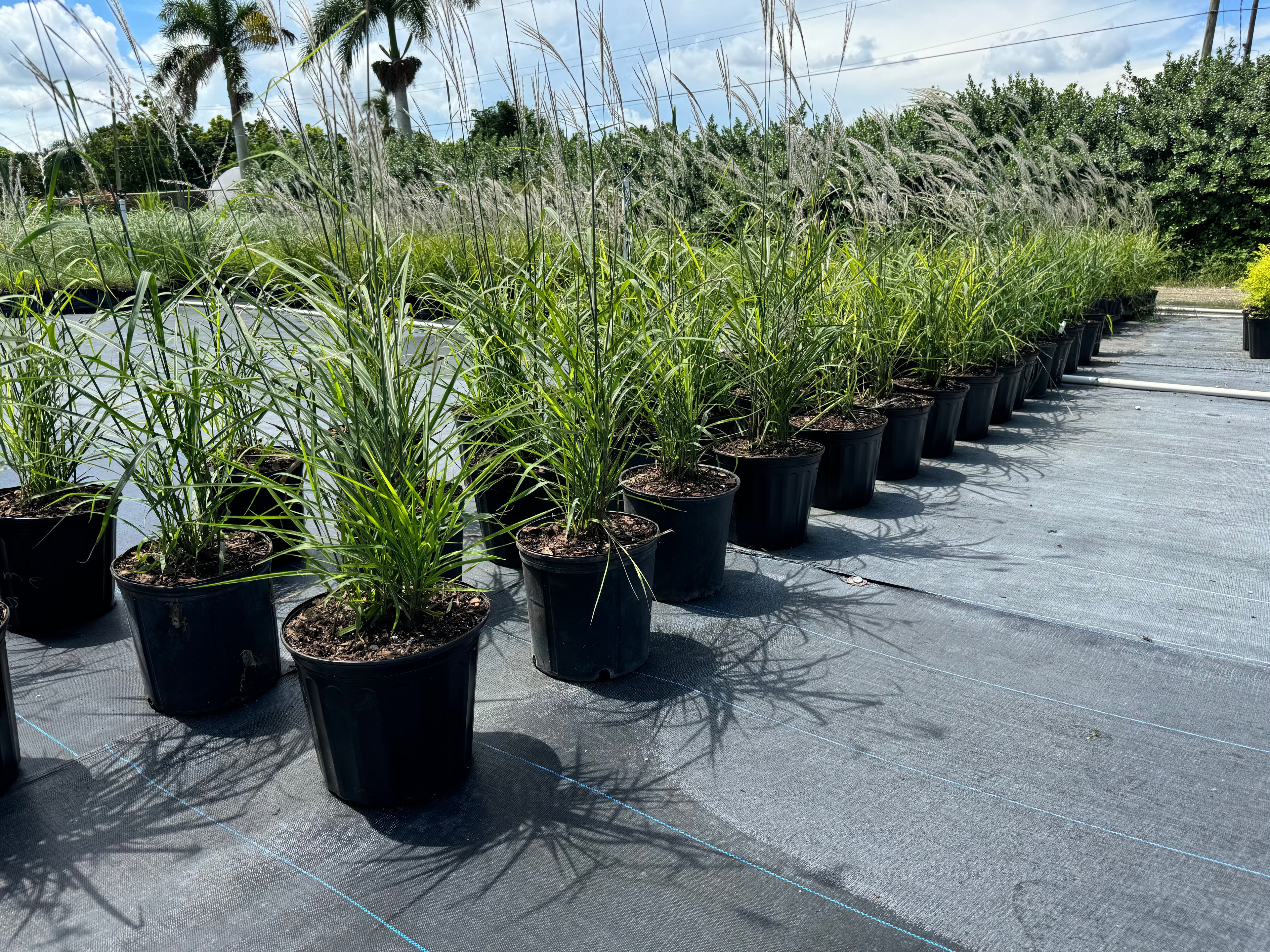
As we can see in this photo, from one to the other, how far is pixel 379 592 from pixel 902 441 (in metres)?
2.55

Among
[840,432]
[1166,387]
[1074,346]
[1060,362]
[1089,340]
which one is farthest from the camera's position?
[1089,340]

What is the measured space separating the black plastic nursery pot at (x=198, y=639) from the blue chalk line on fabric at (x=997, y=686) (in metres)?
1.18

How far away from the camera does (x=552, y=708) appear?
194 centimetres

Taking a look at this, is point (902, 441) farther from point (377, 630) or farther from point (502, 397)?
point (377, 630)

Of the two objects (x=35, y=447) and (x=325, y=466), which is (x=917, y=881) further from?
(x=35, y=447)

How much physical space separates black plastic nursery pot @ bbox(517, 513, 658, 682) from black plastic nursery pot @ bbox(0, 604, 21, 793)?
1.07 meters

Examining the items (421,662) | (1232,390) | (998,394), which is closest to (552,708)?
(421,662)

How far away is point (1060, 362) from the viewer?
17.9ft

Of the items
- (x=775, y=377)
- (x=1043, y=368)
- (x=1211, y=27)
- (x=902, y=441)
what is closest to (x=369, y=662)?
(x=775, y=377)

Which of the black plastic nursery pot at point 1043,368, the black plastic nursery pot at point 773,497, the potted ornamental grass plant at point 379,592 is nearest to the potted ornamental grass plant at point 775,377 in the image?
the black plastic nursery pot at point 773,497

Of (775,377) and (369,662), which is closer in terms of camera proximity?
(369,662)

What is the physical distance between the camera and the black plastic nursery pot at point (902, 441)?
352 centimetres

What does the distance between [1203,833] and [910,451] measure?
2.24 m

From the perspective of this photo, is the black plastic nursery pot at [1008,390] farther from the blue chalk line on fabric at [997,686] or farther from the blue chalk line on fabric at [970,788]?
the blue chalk line on fabric at [970,788]
